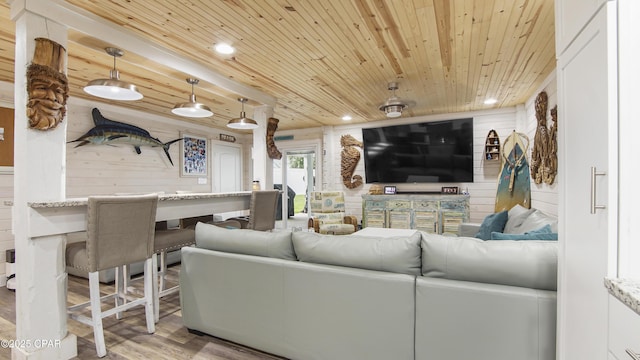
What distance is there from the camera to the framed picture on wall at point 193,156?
5836mm

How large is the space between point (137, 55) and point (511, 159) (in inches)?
198

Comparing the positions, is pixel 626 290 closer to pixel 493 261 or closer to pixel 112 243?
pixel 493 261

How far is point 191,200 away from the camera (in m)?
2.89

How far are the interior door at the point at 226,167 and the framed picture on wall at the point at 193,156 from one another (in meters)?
0.24

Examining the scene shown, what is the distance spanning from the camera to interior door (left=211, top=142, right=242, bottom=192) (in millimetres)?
6547

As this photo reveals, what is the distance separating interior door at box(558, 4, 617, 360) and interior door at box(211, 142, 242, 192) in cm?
618

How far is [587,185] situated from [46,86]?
2.82 metres

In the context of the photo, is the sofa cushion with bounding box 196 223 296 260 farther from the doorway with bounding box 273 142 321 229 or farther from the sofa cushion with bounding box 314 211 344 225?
the doorway with bounding box 273 142 321 229

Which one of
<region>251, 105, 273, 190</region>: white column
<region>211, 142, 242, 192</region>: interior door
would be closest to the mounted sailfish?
<region>211, 142, 242, 192</region>: interior door

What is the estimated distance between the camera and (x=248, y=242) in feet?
6.80

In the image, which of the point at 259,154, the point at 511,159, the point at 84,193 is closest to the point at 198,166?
the point at 84,193

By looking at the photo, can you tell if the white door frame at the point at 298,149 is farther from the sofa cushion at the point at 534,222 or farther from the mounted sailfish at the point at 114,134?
the sofa cushion at the point at 534,222

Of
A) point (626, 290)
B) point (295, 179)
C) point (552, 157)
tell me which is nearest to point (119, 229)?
point (626, 290)

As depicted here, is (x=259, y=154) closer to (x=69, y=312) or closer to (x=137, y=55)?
(x=137, y=55)
